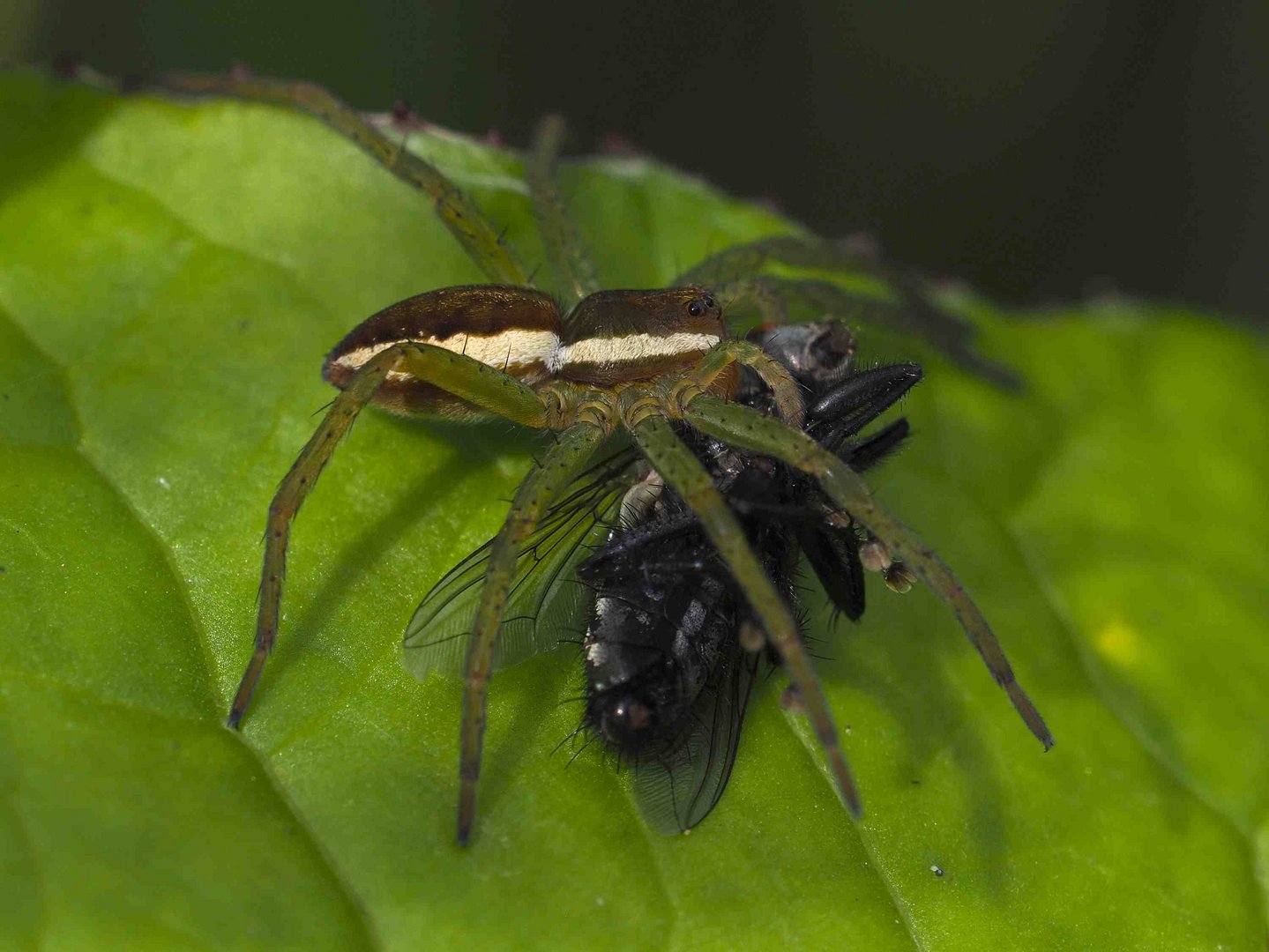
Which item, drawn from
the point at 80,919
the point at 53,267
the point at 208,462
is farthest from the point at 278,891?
the point at 53,267

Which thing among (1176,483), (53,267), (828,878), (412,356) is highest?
(53,267)

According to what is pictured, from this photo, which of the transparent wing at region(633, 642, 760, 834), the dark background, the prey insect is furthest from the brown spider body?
the dark background

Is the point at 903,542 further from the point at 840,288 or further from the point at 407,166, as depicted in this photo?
the point at 407,166

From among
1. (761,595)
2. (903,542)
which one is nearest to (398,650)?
(761,595)

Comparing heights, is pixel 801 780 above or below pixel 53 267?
below

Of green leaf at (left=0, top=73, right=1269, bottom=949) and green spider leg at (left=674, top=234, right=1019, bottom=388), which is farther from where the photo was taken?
green spider leg at (left=674, top=234, right=1019, bottom=388)

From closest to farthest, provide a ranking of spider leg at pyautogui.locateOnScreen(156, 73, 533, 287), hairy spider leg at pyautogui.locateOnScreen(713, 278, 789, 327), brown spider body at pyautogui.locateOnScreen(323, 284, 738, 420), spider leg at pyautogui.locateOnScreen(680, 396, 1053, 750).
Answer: spider leg at pyautogui.locateOnScreen(680, 396, 1053, 750), brown spider body at pyautogui.locateOnScreen(323, 284, 738, 420), spider leg at pyautogui.locateOnScreen(156, 73, 533, 287), hairy spider leg at pyautogui.locateOnScreen(713, 278, 789, 327)

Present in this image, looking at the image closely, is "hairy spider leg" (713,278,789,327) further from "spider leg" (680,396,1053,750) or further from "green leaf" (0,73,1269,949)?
"spider leg" (680,396,1053,750)

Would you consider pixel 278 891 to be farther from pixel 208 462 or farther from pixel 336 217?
pixel 336 217
